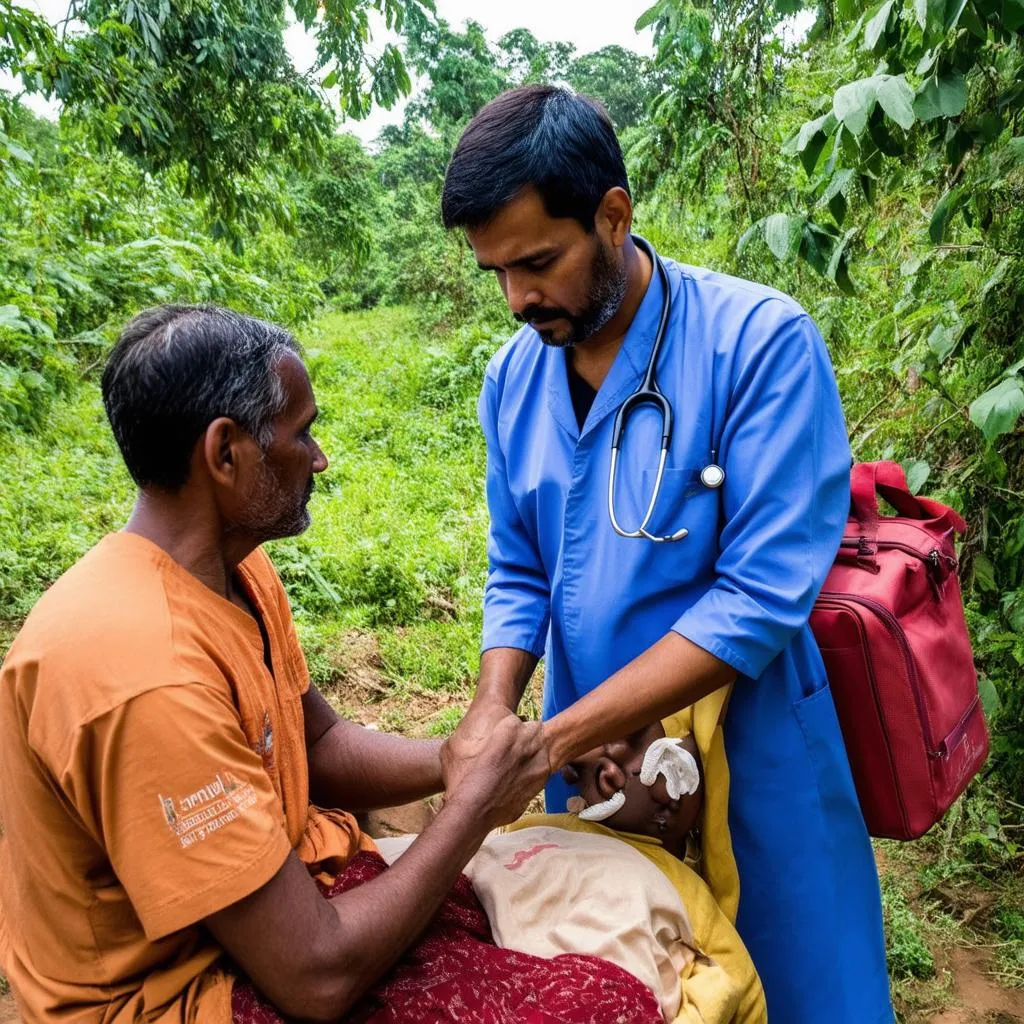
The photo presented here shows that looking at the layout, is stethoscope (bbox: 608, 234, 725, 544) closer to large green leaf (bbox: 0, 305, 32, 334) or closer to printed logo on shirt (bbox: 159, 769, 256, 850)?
printed logo on shirt (bbox: 159, 769, 256, 850)

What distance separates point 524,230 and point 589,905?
48.2 inches

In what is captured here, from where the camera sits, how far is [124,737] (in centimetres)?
132

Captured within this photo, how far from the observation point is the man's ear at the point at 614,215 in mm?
1814

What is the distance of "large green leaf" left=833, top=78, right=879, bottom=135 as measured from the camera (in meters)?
1.97

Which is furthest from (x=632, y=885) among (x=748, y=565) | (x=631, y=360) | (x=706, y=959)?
(x=631, y=360)

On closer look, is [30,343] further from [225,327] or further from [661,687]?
[661,687]

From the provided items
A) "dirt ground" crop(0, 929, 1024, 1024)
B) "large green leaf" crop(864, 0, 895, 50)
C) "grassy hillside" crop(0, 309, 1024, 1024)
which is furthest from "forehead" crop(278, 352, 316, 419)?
"grassy hillside" crop(0, 309, 1024, 1024)

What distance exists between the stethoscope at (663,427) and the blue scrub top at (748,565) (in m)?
→ 0.02

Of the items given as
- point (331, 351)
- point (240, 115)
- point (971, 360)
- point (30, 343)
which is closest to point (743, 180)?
point (971, 360)

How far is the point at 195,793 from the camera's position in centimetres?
135

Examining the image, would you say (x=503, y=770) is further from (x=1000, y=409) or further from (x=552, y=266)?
(x=1000, y=409)

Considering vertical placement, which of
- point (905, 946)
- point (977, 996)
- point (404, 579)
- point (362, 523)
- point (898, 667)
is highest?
point (898, 667)

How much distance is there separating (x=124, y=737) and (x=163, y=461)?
0.46 m

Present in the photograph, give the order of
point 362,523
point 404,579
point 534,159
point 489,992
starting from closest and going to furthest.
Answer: point 489,992, point 534,159, point 404,579, point 362,523
